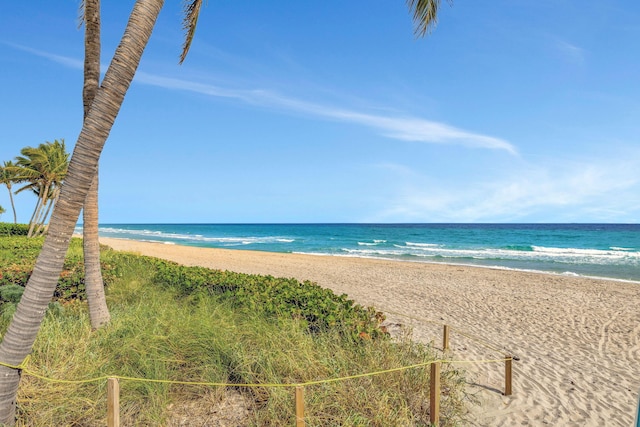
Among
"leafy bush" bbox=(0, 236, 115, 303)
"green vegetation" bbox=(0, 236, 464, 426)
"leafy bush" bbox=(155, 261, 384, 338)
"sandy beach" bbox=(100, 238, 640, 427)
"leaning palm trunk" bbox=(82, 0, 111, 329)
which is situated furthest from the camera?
"leafy bush" bbox=(0, 236, 115, 303)

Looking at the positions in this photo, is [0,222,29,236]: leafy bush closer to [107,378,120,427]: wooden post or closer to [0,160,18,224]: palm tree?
[0,160,18,224]: palm tree

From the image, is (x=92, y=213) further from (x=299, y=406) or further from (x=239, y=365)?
(x=299, y=406)

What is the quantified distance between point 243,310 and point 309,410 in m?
2.75

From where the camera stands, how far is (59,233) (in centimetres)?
435

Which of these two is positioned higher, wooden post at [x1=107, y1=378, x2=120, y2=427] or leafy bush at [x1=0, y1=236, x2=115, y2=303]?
leafy bush at [x1=0, y1=236, x2=115, y2=303]

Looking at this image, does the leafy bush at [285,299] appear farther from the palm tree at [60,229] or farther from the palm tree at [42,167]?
the palm tree at [42,167]

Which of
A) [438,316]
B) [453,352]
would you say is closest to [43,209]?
[438,316]

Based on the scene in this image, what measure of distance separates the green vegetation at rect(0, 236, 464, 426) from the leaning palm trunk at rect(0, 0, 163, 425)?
0.55 m

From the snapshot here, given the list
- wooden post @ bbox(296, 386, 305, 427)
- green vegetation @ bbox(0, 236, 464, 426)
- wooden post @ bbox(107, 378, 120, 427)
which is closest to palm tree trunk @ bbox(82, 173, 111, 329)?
green vegetation @ bbox(0, 236, 464, 426)

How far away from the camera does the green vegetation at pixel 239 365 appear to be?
457 centimetres

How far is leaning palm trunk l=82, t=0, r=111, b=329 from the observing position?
661 centimetres

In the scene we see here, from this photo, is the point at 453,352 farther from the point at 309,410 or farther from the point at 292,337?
the point at 309,410

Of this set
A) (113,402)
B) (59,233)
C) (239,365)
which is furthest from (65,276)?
(113,402)

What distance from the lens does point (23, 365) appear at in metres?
4.41
